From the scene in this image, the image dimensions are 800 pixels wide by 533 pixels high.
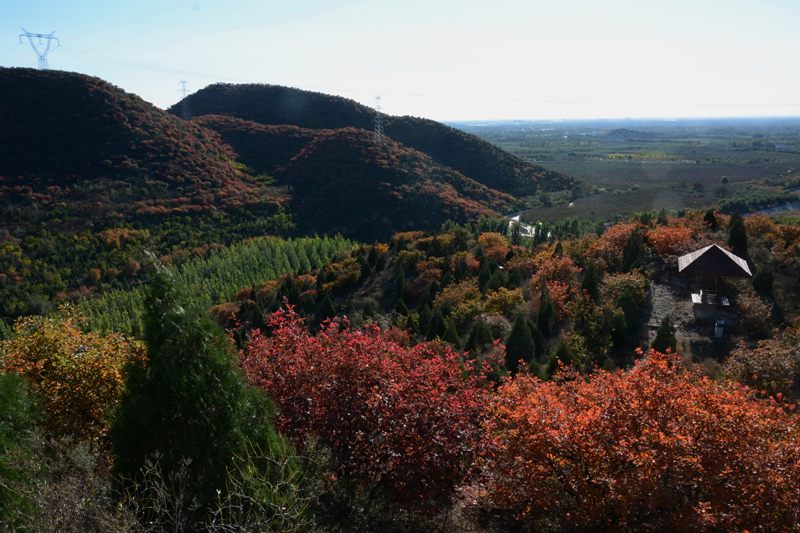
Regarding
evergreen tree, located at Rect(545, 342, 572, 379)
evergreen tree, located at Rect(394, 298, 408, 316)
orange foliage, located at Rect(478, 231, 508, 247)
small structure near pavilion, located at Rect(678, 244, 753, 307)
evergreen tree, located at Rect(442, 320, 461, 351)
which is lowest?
evergreen tree, located at Rect(394, 298, 408, 316)

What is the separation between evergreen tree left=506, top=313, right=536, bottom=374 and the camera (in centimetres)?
1658

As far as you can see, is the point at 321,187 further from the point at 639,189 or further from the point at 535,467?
A: the point at 535,467

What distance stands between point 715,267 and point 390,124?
76.8 metres

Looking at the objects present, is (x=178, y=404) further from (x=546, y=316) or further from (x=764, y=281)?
(x=764, y=281)

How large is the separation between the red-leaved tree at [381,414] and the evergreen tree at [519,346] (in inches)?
267

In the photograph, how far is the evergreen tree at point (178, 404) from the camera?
290 inches

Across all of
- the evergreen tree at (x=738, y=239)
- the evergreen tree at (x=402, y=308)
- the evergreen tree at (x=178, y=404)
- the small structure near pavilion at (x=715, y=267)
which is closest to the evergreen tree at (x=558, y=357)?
the small structure near pavilion at (x=715, y=267)

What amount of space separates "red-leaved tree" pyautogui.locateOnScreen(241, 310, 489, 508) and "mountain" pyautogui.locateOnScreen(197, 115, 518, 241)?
4398 centimetres

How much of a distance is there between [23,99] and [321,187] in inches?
1387

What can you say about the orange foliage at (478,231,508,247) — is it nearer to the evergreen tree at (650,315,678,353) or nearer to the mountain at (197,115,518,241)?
the evergreen tree at (650,315,678,353)

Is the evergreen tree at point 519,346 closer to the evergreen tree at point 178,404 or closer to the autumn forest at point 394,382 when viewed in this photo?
the autumn forest at point 394,382

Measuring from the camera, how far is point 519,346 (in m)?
16.7

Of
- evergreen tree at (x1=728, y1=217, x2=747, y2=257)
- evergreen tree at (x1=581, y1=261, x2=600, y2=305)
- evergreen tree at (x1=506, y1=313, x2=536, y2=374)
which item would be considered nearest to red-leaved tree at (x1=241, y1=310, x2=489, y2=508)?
evergreen tree at (x1=506, y1=313, x2=536, y2=374)

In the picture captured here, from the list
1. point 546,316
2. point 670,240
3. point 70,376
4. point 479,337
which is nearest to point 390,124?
point 670,240
